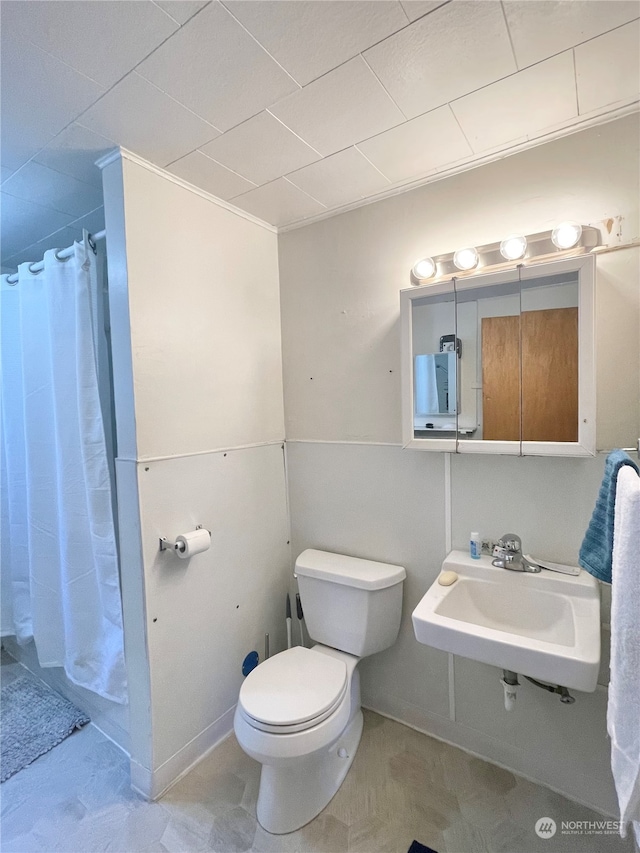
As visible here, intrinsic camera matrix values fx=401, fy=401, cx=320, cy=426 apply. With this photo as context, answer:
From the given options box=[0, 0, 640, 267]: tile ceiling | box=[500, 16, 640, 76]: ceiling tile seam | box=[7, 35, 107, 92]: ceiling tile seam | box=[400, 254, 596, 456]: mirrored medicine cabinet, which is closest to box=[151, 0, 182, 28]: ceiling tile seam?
box=[0, 0, 640, 267]: tile ceiling

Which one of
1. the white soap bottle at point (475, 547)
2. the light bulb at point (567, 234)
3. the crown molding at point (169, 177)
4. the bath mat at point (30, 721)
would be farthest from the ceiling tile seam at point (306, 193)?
the bath mat at point (30, 721)

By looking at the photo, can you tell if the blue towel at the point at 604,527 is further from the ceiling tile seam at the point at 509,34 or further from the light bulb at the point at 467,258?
the ceiling tile seam at the point at 509,34

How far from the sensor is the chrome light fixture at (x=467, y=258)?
1484mm

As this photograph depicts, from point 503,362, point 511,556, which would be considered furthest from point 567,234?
point 511,556

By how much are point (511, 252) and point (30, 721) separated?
288 centimetres

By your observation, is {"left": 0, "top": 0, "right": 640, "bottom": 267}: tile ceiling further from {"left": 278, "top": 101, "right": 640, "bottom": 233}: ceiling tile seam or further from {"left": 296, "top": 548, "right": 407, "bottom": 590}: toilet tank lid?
{"left": 296, "top": 548, "right": 407, "bottom": 590}: toilet tank lid

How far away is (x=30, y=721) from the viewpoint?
73.8 inches

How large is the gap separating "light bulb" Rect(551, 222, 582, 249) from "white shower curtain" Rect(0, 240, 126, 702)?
1698 millimetres

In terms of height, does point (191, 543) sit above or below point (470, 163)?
below

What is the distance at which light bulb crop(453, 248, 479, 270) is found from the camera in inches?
58.4

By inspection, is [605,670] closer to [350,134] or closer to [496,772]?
[496,772]

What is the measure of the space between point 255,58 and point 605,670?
2139 mm

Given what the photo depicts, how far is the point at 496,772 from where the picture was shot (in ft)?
5.13

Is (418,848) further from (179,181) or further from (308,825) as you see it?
(179,181)
